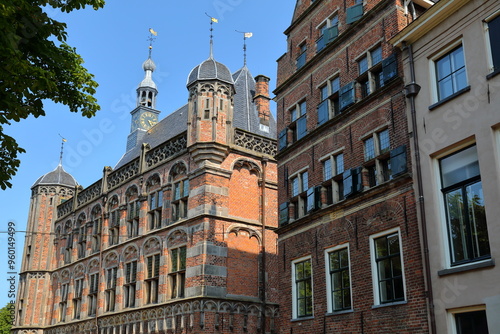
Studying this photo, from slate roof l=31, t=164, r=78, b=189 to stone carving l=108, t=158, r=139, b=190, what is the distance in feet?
31.6

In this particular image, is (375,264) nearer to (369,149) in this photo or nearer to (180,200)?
(369,149)

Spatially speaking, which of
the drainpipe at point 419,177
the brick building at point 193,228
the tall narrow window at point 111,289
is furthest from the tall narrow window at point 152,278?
the drainpipe at point 419,177

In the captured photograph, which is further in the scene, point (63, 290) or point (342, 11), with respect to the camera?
point (63, 290)

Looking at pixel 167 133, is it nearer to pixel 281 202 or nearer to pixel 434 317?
pixel 281 202

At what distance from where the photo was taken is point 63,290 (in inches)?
1337

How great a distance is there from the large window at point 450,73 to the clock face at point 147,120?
2883 cm

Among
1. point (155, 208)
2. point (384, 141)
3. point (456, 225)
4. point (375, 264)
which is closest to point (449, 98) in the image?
point (384, 141)

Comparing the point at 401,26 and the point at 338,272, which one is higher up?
the point at 401,26

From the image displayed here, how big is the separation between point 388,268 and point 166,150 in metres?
15.2

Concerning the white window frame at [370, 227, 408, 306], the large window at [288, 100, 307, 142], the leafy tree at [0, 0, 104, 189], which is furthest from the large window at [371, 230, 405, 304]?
the leafy tree at [0, 0, 104, 189]

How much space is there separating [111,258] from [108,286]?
1408mm

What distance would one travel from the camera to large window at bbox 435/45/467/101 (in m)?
12.3

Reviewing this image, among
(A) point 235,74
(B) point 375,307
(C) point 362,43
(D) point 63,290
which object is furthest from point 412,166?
(D) point 63,290

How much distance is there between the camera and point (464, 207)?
1151 cm
